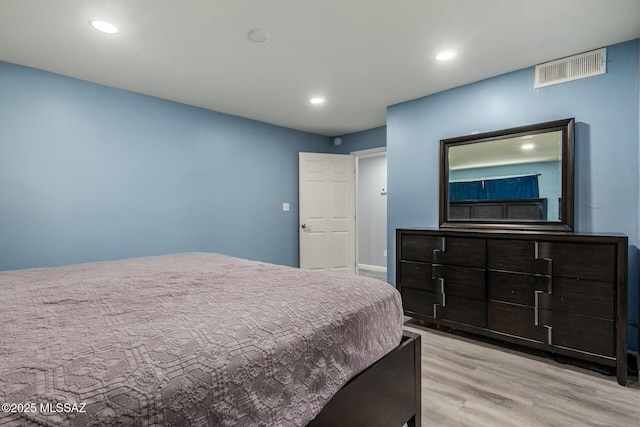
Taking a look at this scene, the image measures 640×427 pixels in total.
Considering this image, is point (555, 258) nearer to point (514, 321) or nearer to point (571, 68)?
point (514, 321)

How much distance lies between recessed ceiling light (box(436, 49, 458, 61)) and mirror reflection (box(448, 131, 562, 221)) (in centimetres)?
91

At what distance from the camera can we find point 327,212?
4766 millimetres

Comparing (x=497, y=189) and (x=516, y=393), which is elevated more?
(x=497, y=189)

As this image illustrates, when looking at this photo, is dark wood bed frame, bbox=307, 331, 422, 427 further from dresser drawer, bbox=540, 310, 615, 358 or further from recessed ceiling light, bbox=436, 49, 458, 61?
recessed ceiling light, bbox=436, 49, 458, 61

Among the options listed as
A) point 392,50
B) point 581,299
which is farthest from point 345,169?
point 581,299

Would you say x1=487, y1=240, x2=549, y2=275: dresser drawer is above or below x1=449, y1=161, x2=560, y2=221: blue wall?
below

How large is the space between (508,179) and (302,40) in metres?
2.20

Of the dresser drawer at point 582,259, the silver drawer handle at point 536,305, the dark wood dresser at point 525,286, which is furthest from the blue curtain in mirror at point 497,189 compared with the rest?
the silver drawer handle at point 536,305

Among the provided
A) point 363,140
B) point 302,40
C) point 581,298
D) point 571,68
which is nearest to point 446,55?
point 571,68

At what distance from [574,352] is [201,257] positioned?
2.79 m

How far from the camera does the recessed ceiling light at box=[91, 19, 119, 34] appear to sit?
1.99 m

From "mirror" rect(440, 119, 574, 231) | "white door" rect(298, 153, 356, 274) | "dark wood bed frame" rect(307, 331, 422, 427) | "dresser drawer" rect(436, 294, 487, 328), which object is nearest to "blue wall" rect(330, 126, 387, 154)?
"white door" rect(298, 153, 356, 274)

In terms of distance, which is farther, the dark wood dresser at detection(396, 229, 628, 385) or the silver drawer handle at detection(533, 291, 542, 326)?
the silver drawer handle at detection(533, 291, 542, 326)

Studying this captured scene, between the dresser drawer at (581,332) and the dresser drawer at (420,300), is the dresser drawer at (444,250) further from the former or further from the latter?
the dresser drawer at (581,332)
